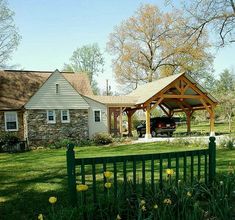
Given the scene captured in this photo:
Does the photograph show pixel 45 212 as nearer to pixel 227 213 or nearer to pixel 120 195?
pixel 120 195

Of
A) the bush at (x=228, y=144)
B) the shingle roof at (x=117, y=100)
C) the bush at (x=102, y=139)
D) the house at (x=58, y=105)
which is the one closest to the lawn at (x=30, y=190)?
the bush at (x=228, y=144)

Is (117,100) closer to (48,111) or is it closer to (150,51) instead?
(48,111)

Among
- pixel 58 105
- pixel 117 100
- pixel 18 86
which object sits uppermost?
pixel 18 86

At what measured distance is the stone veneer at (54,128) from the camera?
22719mm

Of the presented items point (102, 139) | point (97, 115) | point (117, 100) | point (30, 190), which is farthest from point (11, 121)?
point (30, 190)

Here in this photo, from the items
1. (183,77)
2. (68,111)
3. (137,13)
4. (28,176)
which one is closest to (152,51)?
(137,13)

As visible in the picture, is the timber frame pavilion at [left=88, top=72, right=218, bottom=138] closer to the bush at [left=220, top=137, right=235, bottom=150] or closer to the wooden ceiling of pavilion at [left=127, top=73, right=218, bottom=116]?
the wooden ceiling of pavilion at [left=127, top=73, right=218, bottom=116]

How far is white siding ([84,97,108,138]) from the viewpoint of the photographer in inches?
997

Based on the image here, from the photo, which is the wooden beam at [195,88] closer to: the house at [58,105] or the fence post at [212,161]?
the house at [58,105]

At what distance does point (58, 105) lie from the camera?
23.7 metres

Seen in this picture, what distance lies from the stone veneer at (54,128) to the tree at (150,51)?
67.6 ft

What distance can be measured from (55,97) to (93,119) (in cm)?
380

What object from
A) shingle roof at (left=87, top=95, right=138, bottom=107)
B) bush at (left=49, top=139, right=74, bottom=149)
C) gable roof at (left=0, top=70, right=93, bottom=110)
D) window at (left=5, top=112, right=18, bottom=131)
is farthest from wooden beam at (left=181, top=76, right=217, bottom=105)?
window at (left=5, top=112, right=18, bottom=131)

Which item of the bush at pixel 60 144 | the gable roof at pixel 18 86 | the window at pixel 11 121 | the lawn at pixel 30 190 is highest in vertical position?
the gable roof at pixel 18 86
